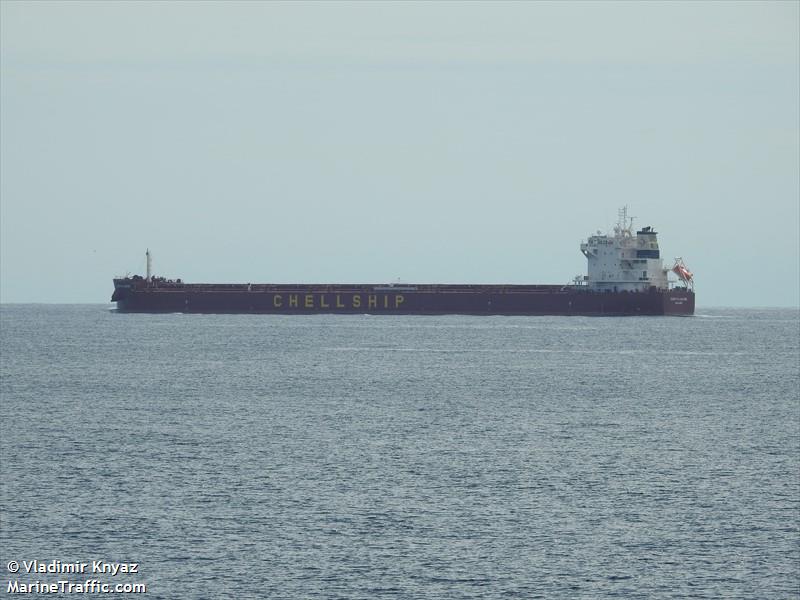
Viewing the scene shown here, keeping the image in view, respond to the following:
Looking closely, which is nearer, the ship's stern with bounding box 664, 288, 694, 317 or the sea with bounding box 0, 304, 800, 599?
the sea with bounding box 0, 304, 800, 599

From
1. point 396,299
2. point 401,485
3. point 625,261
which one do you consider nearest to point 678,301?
point 625,261

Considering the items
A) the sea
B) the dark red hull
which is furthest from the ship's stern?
the sea

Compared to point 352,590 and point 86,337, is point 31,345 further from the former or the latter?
point 352,590

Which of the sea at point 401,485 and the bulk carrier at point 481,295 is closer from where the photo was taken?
the sea at point 401,485

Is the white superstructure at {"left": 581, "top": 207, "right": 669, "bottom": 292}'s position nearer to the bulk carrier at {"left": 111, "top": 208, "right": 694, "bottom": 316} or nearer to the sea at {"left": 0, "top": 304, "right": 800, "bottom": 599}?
the bulk carrier at {"left": 111, "top": 208, "right": 694, "bottom": 316}

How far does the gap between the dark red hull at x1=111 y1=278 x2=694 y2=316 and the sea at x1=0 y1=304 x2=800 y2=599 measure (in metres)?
66.0

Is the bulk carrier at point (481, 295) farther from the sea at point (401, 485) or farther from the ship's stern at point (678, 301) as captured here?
the sea at point (401, 485)

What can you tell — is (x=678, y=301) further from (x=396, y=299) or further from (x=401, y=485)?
(x=401, y=485)

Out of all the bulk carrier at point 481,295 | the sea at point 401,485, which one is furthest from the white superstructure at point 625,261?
the sea at point 401,485

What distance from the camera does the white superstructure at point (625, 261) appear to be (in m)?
148

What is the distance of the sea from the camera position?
31859 millimetres

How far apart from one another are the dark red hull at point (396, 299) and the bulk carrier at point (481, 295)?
12 centimetres

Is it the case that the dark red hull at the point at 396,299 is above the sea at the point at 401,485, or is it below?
above

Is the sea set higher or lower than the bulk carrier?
lower
